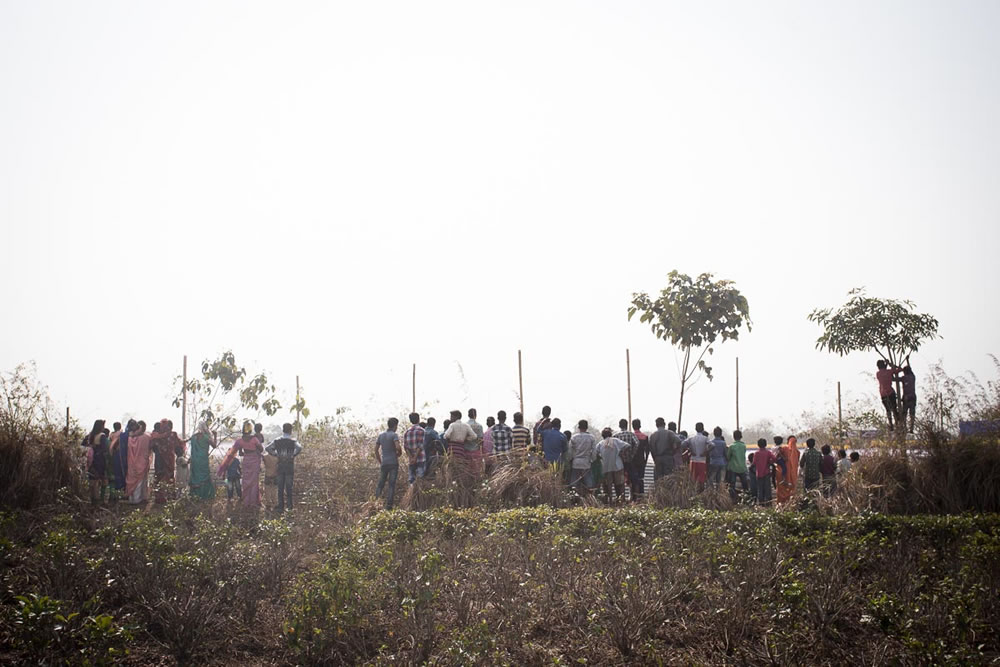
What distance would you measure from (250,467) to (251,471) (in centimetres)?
8

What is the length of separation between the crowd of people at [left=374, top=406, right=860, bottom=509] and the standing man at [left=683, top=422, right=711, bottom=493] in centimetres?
2

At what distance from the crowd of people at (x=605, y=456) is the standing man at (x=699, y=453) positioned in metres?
0.02

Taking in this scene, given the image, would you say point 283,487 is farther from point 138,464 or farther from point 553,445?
point 553,445

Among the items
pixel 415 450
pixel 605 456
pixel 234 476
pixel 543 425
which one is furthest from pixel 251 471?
pixel 605 456

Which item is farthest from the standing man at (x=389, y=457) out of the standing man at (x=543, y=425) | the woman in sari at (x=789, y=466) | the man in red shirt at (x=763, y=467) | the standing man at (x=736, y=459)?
the woman in sari at (x=789, y=466)

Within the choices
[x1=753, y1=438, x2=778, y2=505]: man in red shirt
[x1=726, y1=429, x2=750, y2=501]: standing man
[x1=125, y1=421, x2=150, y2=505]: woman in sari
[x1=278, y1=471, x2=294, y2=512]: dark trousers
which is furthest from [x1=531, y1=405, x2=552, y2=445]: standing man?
[x1=125, y1=421, x2=150, y2=505]: woman in sari

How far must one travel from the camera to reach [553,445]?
1505 centimetres

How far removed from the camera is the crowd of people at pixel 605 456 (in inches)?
578

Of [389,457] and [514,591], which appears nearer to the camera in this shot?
[514,591]

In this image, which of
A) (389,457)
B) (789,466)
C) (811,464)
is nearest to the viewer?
(811,464)

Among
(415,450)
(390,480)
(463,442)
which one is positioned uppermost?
(463,442)

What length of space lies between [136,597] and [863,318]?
680 inches

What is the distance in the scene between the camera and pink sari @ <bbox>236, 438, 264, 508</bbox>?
1503cm

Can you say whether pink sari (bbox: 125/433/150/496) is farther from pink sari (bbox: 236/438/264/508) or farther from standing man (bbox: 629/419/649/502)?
standing man (bbox: 629/419/649/502)
